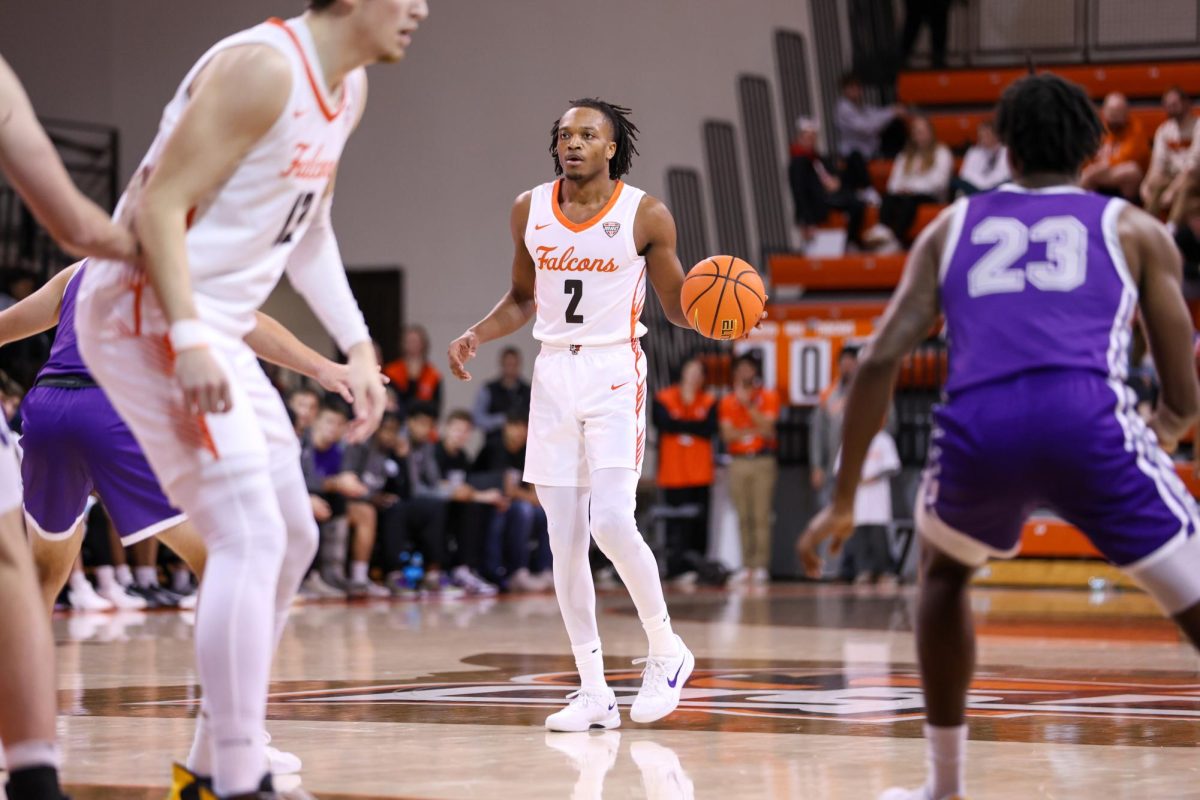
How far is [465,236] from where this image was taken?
64.8 ft

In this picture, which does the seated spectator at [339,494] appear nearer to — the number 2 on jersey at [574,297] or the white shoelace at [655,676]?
the number 2 on jersey at [574,297]

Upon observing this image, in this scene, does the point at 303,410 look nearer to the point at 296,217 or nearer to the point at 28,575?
the point at 296,217

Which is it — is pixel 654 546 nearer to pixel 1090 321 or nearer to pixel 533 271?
pixel 533 271

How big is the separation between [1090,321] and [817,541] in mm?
748

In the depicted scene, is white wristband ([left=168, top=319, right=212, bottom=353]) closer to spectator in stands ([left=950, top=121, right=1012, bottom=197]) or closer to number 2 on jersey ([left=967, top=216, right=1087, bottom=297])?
number 2 on jersey ([left=967, top=216, right=1087, bottom=297])

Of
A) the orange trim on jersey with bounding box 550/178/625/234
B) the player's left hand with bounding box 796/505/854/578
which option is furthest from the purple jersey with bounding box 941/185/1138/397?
the orange trim on jersey with bounding box 550/178/625/234

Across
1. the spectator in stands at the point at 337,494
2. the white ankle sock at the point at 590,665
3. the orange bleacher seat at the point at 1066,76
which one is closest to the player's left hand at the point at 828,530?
the white ankle sock at the point at 590,665

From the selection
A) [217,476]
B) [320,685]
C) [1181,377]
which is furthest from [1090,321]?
[320,685]

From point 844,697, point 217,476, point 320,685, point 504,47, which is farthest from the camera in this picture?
point 504,47

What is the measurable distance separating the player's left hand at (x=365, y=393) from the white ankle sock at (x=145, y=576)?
8.59 metres

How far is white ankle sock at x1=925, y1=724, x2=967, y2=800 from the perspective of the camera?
360 cm

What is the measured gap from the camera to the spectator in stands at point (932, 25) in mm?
18844

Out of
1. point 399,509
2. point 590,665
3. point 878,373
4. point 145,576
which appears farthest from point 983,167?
point 878,373

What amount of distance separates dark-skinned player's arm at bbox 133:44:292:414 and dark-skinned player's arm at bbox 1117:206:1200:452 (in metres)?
1.83
